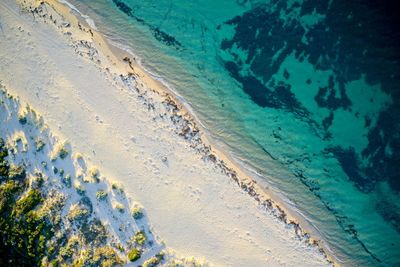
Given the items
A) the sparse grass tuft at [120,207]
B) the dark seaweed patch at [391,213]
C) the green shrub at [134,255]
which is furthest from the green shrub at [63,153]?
the dark seaweed patch at [391,213]

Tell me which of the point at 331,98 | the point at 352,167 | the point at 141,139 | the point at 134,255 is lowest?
the point at 134,255

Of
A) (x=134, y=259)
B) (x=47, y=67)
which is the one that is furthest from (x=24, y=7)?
(x=134, y=259)

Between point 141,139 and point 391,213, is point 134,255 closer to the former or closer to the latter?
point 141,139

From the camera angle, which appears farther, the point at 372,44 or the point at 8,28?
the point at 8,28

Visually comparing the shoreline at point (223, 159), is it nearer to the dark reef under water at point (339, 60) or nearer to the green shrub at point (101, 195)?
the dark reef under water at point (339, 60)

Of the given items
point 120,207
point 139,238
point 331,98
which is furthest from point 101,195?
point 331,98

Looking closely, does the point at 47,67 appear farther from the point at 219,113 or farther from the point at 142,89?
the point at 219,113
